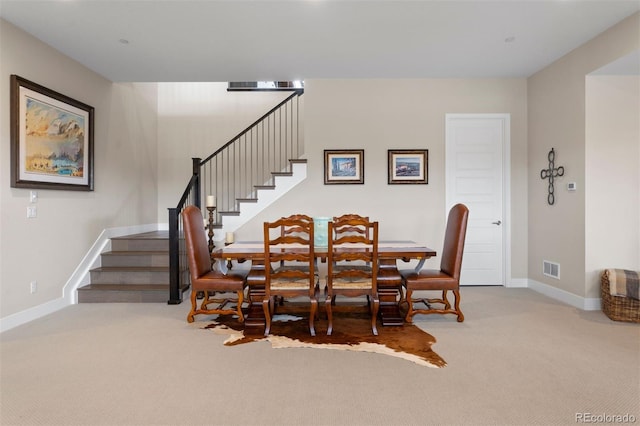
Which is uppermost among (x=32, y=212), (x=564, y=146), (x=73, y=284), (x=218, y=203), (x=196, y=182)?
(x=564, y=146)

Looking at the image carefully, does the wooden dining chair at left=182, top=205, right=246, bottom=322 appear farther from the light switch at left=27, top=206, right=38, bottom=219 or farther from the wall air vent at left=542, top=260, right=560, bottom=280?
the wall air vent at left=542, top=260, right=560, bottom=280

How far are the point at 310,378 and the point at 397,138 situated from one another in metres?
3.75

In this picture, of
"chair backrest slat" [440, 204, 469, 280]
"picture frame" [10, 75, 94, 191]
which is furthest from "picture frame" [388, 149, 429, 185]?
"picture frame" [10, 75, 94, 191]

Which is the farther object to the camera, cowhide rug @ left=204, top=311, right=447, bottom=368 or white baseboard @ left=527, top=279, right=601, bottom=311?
white baseboard @ left=527, top=279, right=601, bottom=311

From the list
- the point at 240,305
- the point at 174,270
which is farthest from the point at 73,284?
the point at 240,305

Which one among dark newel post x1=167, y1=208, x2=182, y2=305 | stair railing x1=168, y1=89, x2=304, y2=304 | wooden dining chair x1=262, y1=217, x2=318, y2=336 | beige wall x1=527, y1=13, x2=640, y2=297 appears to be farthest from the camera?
stair railing x1=168, y1=89, x2=304, y2=304

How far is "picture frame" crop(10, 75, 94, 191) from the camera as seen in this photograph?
11.3ft

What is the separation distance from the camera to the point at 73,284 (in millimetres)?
4250

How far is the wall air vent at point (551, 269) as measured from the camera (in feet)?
14.3

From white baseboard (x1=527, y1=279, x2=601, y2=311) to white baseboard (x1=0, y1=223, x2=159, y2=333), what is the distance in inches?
237

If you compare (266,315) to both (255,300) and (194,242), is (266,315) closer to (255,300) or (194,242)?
(255,300)

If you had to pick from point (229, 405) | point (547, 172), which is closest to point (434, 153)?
point (547, 172)

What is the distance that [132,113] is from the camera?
5668 millimetres

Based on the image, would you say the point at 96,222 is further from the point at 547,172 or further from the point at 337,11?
the point at 547,172
